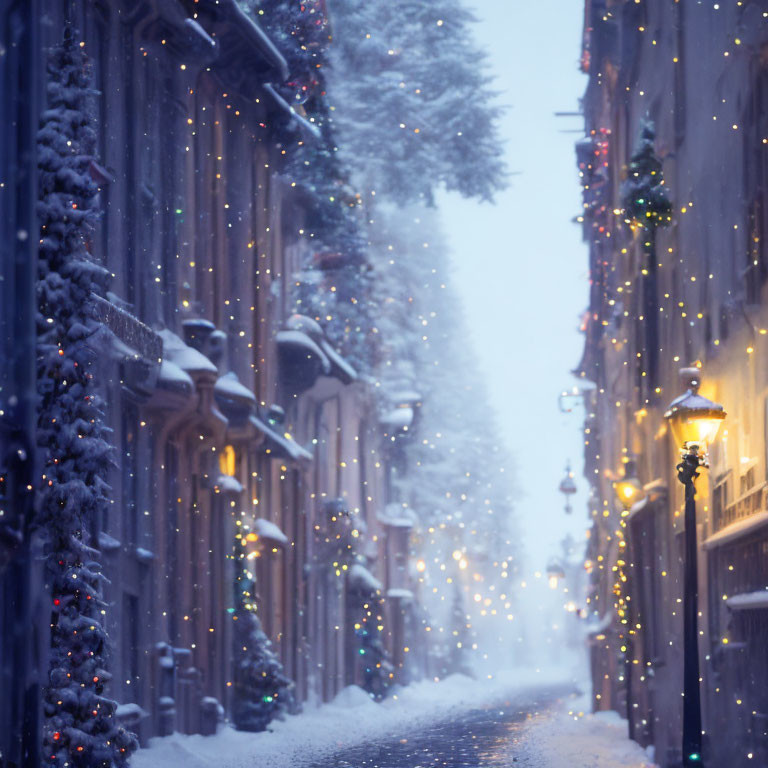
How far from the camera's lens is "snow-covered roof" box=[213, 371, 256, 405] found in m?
26.7

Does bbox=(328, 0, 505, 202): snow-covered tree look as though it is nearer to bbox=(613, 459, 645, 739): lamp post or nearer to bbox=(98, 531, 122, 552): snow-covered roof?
bbox=(613, 459, 645, 739): lamp post

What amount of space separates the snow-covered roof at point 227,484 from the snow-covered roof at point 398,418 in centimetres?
2591

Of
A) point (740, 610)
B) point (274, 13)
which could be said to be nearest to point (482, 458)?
point (274, 13)

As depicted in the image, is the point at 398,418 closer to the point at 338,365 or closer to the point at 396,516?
the point at 396,516

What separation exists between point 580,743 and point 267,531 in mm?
7766

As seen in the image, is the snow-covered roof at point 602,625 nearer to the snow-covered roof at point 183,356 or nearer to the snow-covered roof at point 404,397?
the snow-covered roof at point 404,397

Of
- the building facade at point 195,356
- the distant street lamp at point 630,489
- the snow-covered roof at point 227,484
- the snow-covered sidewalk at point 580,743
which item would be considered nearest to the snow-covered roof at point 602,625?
the snow-covered sidewalk at point 580,743

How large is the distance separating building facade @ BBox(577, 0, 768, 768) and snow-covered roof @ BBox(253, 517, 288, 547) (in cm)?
637

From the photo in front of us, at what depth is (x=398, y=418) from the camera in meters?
54.8

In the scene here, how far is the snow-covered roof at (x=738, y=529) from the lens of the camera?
50.3ft

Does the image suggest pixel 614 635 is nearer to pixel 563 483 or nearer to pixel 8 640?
pixel 563 483

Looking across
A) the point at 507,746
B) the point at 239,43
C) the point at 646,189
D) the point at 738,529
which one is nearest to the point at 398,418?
the point at 239,43

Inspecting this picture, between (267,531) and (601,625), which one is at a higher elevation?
(267,531)

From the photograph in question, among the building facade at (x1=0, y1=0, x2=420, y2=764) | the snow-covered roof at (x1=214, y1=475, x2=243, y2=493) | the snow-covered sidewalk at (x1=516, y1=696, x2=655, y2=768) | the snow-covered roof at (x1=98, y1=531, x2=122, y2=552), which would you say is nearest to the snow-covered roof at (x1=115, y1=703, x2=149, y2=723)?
the building facade at (x1=0, y1=0, x2=420, y2=764)
